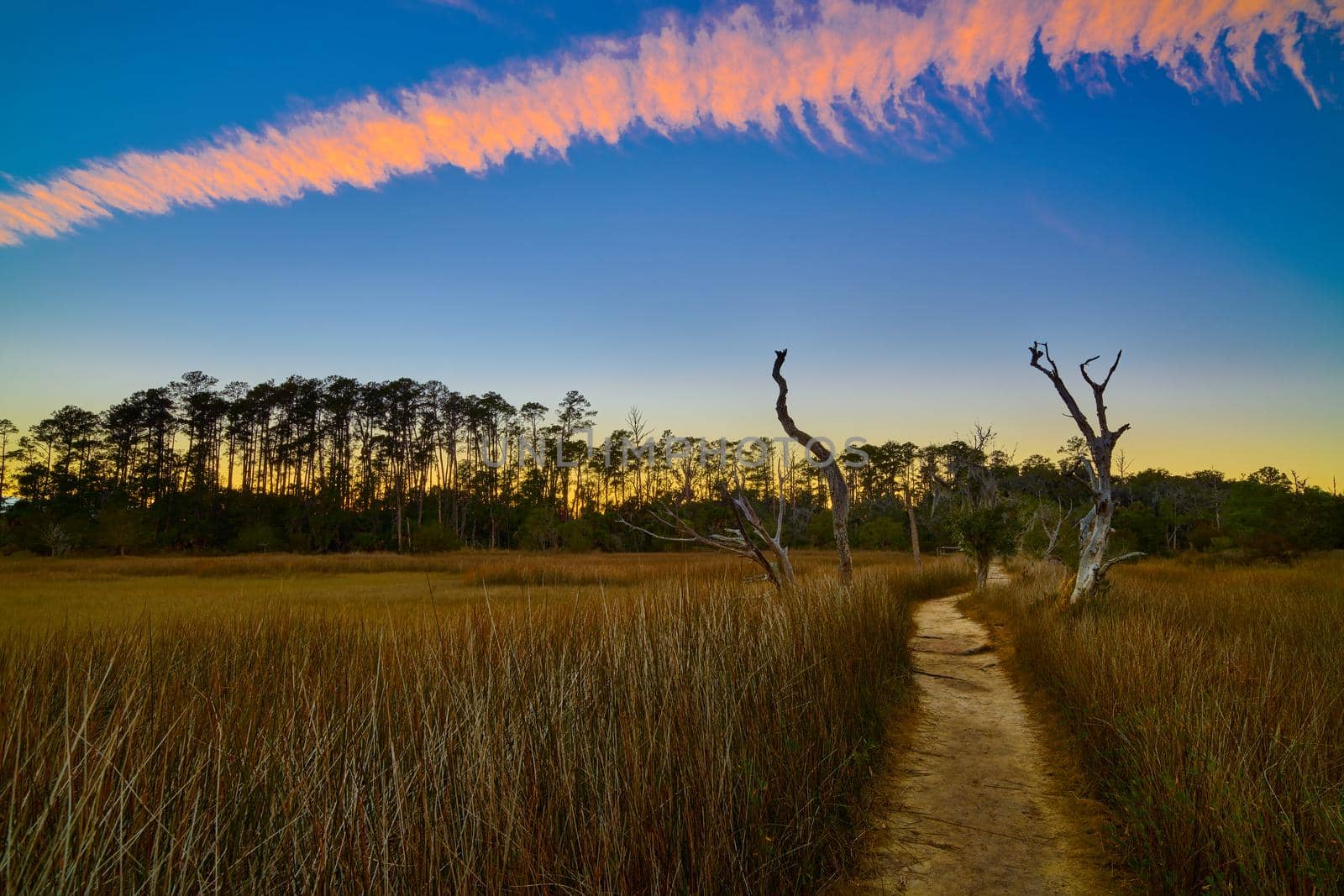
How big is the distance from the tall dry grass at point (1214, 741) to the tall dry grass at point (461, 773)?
1.59 m

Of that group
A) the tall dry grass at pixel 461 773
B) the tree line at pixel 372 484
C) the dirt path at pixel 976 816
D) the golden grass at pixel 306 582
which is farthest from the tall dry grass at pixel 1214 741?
the tree line at pixel 372 484

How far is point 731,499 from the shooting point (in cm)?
820

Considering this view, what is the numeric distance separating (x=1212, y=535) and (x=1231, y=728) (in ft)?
121

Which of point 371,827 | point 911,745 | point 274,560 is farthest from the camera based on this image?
point 274,560

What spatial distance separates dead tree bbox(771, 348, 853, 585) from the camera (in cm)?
968

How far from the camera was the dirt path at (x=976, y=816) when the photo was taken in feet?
10.7

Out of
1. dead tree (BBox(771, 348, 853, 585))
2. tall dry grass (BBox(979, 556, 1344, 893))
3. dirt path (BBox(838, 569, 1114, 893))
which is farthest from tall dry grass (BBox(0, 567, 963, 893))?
dead tree (BBox(771, 348, 853, 585))

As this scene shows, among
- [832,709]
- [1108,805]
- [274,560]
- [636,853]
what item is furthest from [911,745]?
[274,560]

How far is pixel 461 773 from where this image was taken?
106 inches

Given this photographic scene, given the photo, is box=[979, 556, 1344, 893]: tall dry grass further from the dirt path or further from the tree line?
the tree line

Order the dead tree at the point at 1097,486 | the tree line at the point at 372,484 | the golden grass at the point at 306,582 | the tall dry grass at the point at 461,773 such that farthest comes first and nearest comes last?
the tree line at the point at 372,484, the golden grass at the point at 306,582, the dead tree at the point at 1097,486, the tall dry grass at the point at 461,773

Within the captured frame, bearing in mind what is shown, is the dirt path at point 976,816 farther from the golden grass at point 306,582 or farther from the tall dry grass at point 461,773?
the golden grass at point 306,582

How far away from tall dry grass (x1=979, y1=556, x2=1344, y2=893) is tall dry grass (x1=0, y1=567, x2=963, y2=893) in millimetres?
1588

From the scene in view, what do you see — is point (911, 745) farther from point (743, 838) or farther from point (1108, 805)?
point (743, 838)
